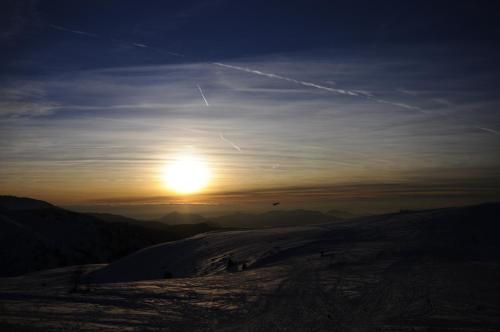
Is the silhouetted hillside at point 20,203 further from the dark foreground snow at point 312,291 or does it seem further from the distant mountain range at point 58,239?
the dark foreground snow at point 312,291

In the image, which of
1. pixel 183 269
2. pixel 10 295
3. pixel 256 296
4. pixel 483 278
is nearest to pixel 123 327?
pixel 256 296

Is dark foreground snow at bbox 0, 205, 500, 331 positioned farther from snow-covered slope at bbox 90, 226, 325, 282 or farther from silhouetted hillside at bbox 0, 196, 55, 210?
silhouetted hillside at bbox 0, 196, 55, 210

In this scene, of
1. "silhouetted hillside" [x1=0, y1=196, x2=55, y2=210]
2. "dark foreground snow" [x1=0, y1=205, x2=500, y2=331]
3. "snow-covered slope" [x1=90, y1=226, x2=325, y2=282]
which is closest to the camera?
"dark foreground snow" [x1=0, y1=205, x2=500, y2=331]

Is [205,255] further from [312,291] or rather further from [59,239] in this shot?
[59,239]

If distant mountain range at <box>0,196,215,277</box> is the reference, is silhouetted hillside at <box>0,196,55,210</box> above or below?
above

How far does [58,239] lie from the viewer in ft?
208

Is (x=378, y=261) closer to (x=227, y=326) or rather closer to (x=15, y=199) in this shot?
(x=227, y=326)

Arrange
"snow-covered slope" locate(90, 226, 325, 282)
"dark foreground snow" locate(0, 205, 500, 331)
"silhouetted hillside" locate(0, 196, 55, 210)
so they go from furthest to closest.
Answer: "silhouetted hillside" locate(0, 196, 55, 210), "snow-covered slope" locate(90, 226, 325, 282), "dark foreground snow" locate(0, 205, 500, 331)

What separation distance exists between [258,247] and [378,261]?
9.53 meters

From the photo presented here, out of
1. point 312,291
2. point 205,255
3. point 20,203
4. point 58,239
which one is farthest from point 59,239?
point 20,203

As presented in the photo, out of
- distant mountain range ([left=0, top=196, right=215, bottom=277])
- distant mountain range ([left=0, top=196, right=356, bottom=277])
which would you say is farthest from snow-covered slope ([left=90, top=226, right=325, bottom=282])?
distant mountain range ([left=0, top=196, right=215, bottom=277])

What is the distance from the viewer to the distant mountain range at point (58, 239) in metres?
53.4

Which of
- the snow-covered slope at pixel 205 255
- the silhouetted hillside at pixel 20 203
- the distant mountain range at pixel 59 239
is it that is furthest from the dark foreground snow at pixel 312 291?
the silhouetted hillside at pixel 20 203

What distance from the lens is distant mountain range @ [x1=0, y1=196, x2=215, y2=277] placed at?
2104 inches
